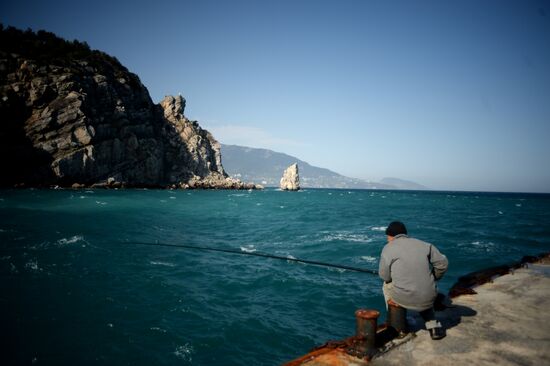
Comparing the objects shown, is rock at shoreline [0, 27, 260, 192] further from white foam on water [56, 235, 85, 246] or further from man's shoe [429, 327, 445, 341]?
man's shoe [429, 327, 445, 341]

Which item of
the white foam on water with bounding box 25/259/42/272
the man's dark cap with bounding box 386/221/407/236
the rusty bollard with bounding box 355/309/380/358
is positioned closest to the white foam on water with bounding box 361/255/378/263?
the man's dark cap with bounding box 386/221/407/236

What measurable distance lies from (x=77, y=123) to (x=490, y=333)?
96.3 meters

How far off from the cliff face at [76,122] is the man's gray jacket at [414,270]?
296 ft

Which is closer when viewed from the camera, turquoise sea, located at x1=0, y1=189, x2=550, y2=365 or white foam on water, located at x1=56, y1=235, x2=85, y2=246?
turquoise sea, located at x1=0, y1=189, x2=550, y2=365

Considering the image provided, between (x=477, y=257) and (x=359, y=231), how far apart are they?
10565 millimetres

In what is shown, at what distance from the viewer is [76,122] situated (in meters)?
79.5

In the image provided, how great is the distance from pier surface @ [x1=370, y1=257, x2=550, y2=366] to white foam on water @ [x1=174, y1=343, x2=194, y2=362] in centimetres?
502

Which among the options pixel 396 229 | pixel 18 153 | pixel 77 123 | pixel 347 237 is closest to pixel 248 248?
pixel 347 237

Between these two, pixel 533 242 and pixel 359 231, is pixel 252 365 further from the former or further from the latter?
pixel 533 242

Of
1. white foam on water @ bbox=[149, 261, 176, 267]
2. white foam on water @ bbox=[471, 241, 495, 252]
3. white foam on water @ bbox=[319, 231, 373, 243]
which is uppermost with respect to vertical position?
white foam on water @ bbox=[471, 241, 495, 252]

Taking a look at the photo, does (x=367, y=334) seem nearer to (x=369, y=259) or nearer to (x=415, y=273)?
(x=415, y=273)

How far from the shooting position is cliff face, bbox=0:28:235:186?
72.4m

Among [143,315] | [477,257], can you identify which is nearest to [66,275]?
[143,315]

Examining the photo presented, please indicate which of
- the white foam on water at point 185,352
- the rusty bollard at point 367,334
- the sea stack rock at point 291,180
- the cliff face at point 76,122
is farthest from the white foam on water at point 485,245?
the sea stack rock at point 291,180
